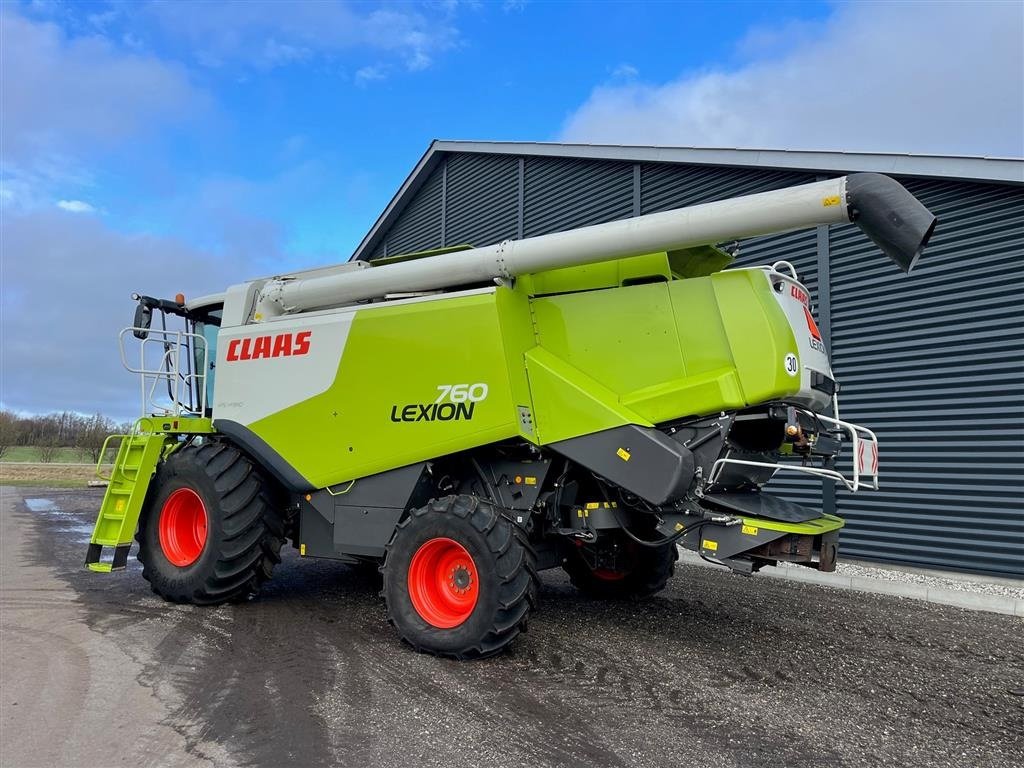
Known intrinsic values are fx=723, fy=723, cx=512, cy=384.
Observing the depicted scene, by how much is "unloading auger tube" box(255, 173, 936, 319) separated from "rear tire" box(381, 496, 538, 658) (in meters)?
1.74

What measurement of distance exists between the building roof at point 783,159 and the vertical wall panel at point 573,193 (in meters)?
0.28

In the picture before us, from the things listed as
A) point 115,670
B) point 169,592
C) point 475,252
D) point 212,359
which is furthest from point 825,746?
point 212,359

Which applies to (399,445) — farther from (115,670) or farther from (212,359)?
(212,359)

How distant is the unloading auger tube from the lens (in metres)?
4.05

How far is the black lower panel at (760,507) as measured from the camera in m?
4.81

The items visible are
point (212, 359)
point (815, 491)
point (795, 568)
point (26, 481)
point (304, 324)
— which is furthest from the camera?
point (26, 481)

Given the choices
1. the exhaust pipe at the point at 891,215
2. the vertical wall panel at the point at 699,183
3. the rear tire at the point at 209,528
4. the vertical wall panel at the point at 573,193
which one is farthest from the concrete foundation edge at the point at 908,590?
the vertical wall panel at the point at 573,193

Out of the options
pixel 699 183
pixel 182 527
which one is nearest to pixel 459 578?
pixel 182 527

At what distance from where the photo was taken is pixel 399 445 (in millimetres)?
5543

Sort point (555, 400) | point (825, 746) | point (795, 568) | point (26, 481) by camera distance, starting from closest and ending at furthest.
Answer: point (825, 746)
point (555, 400)
point (795, 568)
point (26, 481)

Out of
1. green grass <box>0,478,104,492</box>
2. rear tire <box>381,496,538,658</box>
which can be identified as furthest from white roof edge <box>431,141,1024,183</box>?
green grass <box>0,478,104,492</box>

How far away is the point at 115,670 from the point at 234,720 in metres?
1.35

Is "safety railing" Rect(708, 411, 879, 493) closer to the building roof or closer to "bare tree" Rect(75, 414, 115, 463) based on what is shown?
the building roof

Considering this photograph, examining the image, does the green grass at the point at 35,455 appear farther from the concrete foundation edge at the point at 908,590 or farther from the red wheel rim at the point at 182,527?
the concrete foundation edge at the point at 908,590
